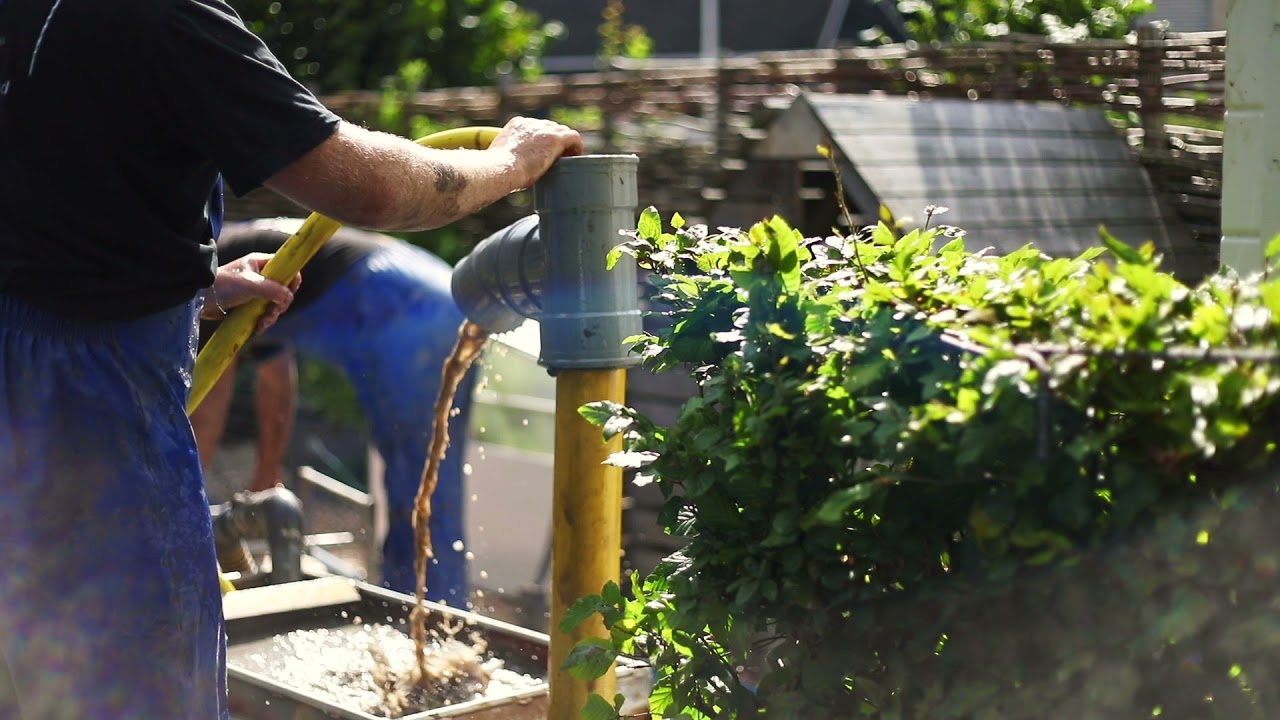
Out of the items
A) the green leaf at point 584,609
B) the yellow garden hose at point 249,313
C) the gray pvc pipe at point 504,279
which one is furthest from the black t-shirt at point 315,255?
the green leaf at point 584,609

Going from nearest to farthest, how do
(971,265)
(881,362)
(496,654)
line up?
1. (881,362)
2. (971,265)
3. (496,654)

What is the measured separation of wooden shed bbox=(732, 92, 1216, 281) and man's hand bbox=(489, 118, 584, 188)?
8.88 ft

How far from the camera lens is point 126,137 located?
6.65ft

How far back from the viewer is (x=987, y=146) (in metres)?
6.00

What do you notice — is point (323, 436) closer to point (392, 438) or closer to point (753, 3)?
point (392, 438)

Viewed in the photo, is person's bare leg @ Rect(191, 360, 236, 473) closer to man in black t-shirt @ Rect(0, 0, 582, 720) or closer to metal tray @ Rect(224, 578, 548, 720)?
metal tray @ Rect(224, 578, 548, 720)

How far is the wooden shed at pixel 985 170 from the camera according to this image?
17.1ft

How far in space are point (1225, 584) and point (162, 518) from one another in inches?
59.0

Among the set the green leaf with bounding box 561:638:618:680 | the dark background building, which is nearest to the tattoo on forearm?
the green leaf with bounding box 561:638:618:680

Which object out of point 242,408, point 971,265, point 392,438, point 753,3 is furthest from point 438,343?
point 753,3

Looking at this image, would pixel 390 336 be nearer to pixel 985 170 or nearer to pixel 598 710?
pixel 985 170

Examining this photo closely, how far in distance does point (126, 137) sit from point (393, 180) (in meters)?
0.39

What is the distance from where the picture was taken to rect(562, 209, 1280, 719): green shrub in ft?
4.58

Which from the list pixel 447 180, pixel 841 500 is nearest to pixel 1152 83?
pixel 447 180
